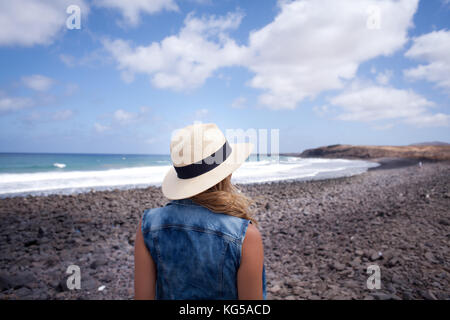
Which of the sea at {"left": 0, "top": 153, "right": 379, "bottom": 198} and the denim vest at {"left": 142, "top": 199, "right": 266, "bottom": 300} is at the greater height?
the denim vest at {"left": 142, "top": 199, "right": 266, "bottom": 300}

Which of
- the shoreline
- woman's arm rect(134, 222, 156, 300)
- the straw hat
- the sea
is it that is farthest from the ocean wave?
woman's arm rect(134, 222, 156, 300)

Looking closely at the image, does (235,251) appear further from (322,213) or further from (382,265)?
(322,213)

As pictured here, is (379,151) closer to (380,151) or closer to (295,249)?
(380,151)

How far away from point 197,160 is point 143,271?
0.63 meters

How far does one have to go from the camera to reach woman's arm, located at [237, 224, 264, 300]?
122 centimetres

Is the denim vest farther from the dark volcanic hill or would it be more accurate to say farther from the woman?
the dark volcanic hill

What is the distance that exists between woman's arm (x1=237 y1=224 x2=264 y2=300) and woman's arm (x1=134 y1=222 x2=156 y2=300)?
46 cm

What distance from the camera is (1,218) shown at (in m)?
8.16

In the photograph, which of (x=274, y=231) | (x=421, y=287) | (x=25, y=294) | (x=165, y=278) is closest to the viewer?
(x=165, y=278)
